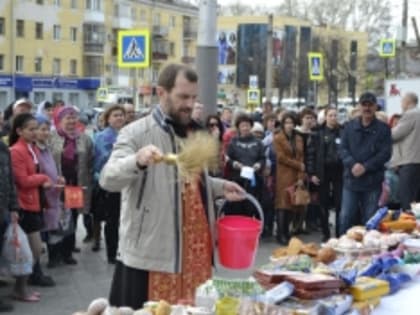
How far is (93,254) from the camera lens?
920 centimetres

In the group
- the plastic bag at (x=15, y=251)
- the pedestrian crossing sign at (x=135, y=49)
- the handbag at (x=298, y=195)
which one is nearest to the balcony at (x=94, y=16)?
the pedestrian crossing sign at (x=135, y=49)

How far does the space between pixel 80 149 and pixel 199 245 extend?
506cm

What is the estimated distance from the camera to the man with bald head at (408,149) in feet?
33.8

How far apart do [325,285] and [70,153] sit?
5.57 metres

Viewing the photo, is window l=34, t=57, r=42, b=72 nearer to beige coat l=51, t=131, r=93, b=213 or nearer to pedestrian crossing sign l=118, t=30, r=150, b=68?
pedestrian crossing sign l=118, t=30, r=150, b=68

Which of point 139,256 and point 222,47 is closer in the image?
point 139,256

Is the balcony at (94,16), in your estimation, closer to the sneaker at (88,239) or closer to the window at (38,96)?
the window at (38,96)

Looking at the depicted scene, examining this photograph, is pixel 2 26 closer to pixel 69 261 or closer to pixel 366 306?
pixel 69 261

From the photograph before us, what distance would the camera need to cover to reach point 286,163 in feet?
33.7

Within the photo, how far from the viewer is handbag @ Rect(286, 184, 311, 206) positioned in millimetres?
10195

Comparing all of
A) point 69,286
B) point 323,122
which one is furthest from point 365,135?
point 69,286

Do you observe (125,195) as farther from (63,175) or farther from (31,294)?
(63,175)

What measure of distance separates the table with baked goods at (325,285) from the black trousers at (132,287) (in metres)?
0.52

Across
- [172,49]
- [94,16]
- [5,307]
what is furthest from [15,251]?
[172,49]
